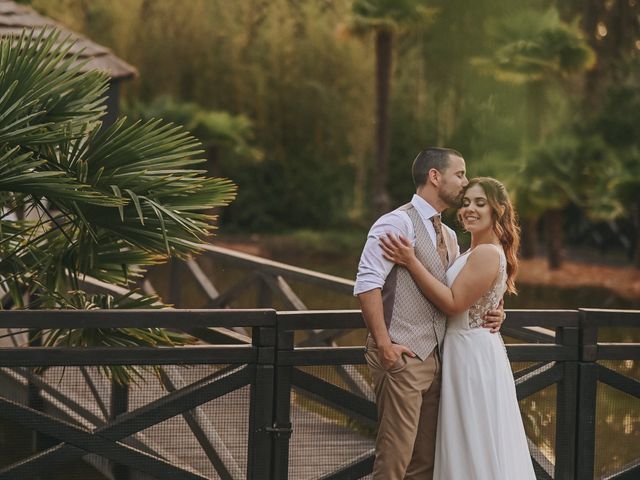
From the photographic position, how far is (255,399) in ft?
15.1

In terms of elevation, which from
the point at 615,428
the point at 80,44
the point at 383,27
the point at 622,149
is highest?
the point at 383,27

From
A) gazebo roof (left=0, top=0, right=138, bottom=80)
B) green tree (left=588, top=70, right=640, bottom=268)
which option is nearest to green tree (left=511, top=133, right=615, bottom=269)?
green tree (left=588, top=70, right=640, bottom=268)

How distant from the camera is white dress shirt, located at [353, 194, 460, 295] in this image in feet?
13.9

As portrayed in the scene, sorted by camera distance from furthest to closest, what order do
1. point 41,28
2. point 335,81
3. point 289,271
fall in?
point 335,81, point 41,28, point 289,271

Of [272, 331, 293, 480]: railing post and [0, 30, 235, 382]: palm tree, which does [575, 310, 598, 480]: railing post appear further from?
[0, 30, 235, 382]: palm tree

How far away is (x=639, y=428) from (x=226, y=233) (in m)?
22.1

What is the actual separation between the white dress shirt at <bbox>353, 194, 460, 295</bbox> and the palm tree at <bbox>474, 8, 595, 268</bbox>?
17.2 m

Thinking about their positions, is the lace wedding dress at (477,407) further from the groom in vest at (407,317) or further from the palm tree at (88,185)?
the palm tree at (88,185)

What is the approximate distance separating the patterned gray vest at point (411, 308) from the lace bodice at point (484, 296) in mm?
97

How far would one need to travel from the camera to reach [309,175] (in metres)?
27.6

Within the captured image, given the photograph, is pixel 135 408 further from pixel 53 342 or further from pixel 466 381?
pixel 466 381

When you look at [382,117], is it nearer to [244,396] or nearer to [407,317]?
[244,396]

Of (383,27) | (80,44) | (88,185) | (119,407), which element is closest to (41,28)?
(80,44)

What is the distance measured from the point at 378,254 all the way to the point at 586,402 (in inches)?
49.4
